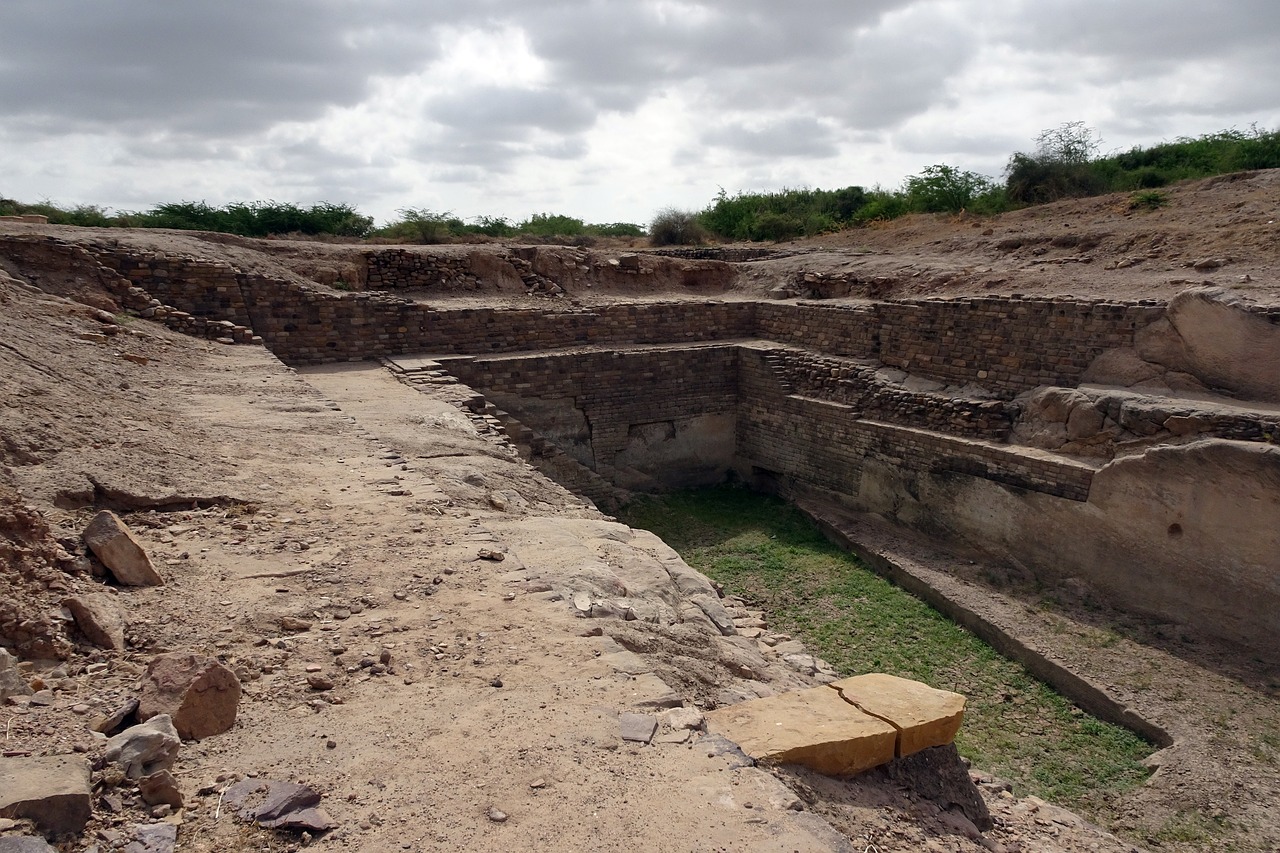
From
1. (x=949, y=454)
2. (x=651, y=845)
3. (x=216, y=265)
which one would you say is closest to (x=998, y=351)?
(x=949, y=454)

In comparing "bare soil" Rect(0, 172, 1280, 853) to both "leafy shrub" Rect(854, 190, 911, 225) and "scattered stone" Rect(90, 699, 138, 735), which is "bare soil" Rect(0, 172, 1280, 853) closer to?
"scattered stone" Rect(90, 699, 138, 735)

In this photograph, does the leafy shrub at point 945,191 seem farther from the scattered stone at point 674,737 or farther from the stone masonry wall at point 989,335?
the scattered stone at point 674,737

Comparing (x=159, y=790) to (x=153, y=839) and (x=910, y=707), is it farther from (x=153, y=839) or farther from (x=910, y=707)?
(x=910, y=707)

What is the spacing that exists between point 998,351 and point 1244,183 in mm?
6760

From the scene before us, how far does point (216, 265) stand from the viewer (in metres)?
10.0

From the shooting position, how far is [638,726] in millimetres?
2779

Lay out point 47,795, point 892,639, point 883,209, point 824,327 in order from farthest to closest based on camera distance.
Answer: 1. point 883,209
2. point 824,327
3. point 892,639
4. point 47,795

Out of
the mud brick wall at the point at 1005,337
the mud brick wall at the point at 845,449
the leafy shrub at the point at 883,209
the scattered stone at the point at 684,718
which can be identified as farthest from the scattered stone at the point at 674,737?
the leafy shrub at the point at 883,209

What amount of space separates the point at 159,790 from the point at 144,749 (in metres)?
0.15

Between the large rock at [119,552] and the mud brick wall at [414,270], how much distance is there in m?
9.46

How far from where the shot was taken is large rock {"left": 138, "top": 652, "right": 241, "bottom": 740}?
249cm

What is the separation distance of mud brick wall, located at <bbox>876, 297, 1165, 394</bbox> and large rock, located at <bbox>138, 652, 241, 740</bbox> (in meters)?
8.40

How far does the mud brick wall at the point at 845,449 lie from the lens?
8047 millimetres

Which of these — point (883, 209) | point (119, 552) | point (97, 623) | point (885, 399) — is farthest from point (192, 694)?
point (883, 209)
